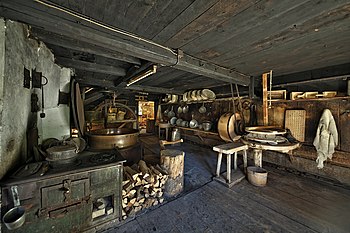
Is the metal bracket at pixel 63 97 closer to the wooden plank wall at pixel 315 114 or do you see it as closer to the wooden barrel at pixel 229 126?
the wooden barrel at pixel 229 126

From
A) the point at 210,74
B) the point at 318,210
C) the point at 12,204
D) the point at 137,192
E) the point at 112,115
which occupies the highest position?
the point at 210,74

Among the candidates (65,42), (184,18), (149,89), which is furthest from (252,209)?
(149,89)

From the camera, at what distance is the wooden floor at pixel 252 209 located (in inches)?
77.6

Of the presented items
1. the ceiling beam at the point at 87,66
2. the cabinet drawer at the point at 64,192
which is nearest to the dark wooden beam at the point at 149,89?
the ceiling beam at the point at 87,66

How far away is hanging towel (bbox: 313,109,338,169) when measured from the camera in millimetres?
2939

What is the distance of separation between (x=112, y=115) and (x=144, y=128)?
3.12 meters

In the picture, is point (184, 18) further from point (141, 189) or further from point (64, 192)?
point (141, 189)

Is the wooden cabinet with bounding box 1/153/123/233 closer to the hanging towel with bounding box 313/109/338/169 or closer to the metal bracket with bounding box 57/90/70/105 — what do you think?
the metal bracket with bounding box 57/90/70/105

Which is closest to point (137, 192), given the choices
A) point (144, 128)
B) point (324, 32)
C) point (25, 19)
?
point (25, 19)

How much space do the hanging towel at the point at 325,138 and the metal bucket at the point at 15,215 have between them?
15.4 ft

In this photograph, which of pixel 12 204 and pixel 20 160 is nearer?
pixel 12 204

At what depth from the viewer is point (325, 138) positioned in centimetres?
293

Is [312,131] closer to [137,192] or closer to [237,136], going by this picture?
[237,136]

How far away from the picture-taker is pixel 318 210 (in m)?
2.28
